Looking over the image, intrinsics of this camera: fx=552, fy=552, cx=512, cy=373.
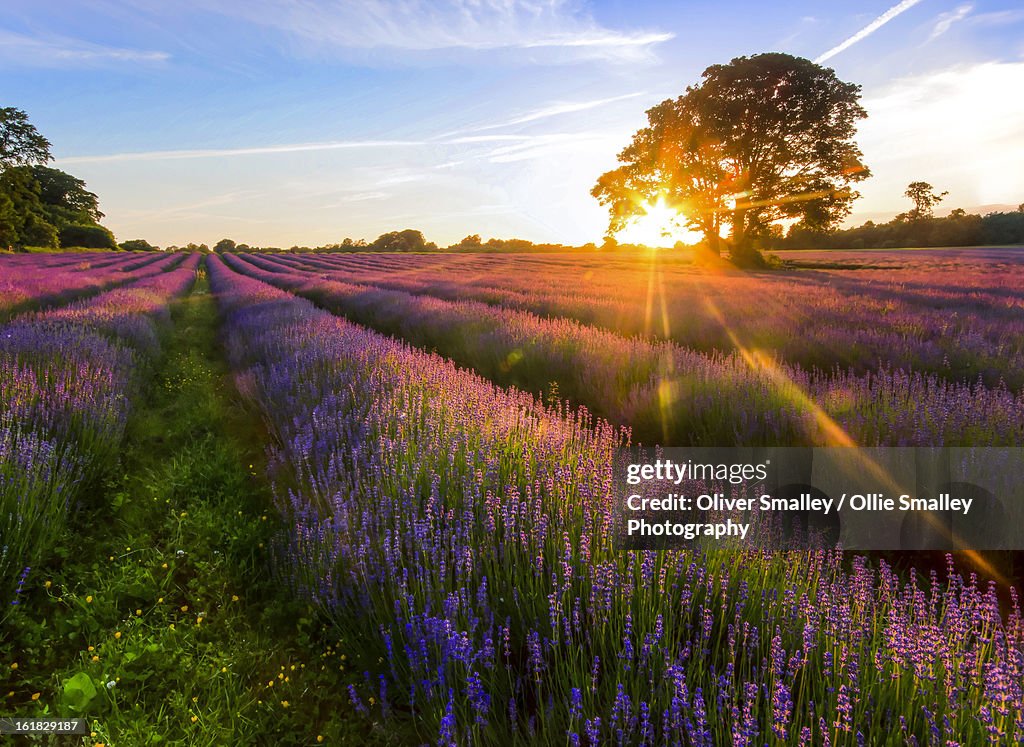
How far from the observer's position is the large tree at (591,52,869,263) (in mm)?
25641

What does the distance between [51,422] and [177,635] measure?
80.0 inches

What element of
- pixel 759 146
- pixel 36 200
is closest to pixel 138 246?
pixel 36 200

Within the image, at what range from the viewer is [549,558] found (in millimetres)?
2014

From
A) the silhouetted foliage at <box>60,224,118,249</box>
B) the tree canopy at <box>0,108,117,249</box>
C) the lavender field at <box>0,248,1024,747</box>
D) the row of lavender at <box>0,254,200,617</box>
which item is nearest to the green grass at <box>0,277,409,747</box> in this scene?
the lavender field at <box>0,248,1024,747</box>

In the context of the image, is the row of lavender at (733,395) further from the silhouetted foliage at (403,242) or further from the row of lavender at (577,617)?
the silhouetted foliage at (403,242)

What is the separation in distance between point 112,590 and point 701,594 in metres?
2.55

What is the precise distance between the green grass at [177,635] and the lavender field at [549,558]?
0.02m

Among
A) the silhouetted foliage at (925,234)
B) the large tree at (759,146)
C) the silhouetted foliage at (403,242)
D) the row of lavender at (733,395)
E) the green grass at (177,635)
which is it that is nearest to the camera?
the green grass at (177,635)

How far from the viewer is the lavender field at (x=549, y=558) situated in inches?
54.0

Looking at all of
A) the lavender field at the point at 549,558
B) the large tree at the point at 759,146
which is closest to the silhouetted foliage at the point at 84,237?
the large tree at the point at 759,146

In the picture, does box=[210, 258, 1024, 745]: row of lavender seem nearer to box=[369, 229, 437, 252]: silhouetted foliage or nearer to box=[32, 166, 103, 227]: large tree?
box=[32, 166, 103, 227]: large tree

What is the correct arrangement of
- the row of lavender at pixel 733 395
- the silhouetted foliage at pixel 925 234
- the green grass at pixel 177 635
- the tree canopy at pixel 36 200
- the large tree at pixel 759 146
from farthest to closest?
the silhouetted foliage at pixel 925 234
the tree canopy at pixel 36 200
the large tree at pixel 759 146
the row of lavender at pixel 733 395
the green grass at pixel 177 635

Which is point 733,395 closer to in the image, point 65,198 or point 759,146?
point 759,146

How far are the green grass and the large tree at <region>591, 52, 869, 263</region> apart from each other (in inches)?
1149
